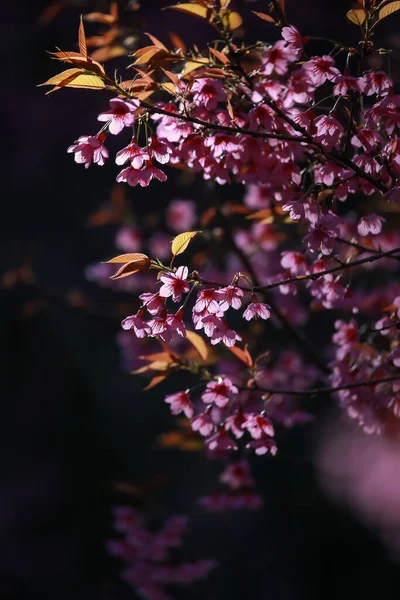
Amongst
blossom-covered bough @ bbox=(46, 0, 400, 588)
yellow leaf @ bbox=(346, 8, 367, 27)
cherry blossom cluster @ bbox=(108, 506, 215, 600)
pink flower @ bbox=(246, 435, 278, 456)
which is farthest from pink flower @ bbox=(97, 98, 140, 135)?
cherry blossom cluster @ bbox=(108, 506, 215, 600)

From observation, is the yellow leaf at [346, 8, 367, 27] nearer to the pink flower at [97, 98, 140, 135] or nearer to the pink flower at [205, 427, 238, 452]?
the pink flower at [97, 98, 140, 135]

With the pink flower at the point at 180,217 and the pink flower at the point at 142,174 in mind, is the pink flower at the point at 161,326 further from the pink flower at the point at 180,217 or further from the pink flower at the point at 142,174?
the pink flower at the point at 180,217

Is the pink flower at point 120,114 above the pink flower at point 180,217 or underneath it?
underneath

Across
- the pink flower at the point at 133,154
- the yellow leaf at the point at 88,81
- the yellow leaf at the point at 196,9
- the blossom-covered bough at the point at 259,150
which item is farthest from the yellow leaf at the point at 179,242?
the yellow leaf at the point at 196,9

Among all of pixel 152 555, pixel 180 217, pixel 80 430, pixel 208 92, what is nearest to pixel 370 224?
pixel 208 92

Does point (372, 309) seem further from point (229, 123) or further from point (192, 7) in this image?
point (192, 7)

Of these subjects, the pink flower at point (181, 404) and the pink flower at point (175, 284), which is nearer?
the pink flower at point (175, 284)

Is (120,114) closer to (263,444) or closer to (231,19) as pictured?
(231,19)

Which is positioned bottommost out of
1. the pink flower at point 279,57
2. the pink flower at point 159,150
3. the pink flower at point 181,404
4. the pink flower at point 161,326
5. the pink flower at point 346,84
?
the pink flower at point 181,404
